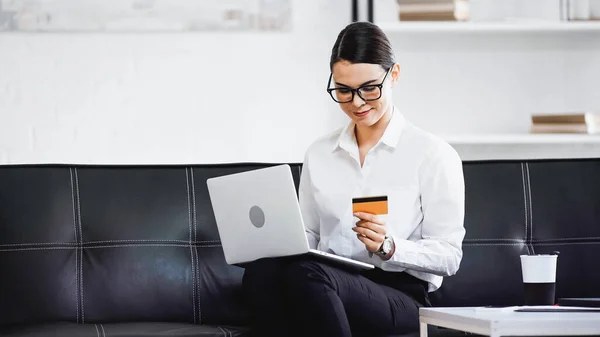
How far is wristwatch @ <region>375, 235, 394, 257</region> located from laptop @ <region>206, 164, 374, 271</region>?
4 centimetres

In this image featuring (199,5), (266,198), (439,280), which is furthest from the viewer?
(199,5)

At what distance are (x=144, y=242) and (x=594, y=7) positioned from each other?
6.59 feet

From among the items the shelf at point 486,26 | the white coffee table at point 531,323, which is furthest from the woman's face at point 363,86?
the shelf at point 486,26

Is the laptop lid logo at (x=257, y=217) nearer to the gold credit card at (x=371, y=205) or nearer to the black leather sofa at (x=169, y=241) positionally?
the gold credit card at (x=371, y=205)

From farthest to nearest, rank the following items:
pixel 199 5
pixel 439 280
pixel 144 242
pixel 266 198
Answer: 1. pixel 199 5
2. pixel 144 242
3. pixel 439 280
4. pixel 266 198

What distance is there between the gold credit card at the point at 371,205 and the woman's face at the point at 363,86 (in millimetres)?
373

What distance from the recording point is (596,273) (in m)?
2.59

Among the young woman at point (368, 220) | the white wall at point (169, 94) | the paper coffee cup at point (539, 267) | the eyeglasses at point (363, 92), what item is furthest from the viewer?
the white wall at point (169, 94)

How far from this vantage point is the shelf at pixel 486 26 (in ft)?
10.7

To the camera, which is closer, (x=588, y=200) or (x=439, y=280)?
(x=439, y=280)

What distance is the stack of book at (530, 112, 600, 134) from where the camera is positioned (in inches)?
128

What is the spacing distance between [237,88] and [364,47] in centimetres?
117

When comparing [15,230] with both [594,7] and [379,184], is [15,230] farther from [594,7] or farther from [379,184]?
[594,7]

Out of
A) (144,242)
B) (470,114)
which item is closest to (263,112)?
(470,114)
